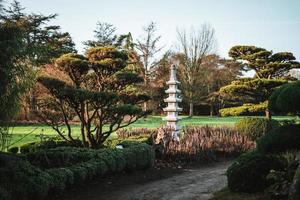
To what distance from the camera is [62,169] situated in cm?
693

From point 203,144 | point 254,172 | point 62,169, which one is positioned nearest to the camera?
point 254,172

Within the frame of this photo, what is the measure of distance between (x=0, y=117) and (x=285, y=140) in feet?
20.7

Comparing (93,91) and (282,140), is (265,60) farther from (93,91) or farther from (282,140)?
(282,140)

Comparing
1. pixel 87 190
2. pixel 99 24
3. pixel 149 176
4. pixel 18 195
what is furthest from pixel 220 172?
pixel 99 24

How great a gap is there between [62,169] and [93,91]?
3.25 m

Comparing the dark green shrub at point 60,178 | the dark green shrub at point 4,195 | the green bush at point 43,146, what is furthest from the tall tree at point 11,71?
the dark green shrub at point 4,195

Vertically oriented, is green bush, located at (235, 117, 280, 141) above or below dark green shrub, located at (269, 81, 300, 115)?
below

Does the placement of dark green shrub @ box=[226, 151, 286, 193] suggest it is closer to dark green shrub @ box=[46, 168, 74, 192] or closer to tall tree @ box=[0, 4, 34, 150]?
dark green shrub @ box=[46, 168, 74, 192]

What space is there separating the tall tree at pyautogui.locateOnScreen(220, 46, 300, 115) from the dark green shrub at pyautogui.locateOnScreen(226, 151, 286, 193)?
11430mm

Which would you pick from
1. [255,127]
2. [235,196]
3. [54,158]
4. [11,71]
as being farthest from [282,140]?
[255,127]

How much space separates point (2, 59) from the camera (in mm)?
7195

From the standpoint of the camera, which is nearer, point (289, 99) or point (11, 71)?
point (289, 99)

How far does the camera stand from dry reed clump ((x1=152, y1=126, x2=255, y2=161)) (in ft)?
38.9

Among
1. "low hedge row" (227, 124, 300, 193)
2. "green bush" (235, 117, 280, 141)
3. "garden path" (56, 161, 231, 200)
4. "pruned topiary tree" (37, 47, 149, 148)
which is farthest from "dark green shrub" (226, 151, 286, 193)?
"green bush" (235, 117, 280, 141)
